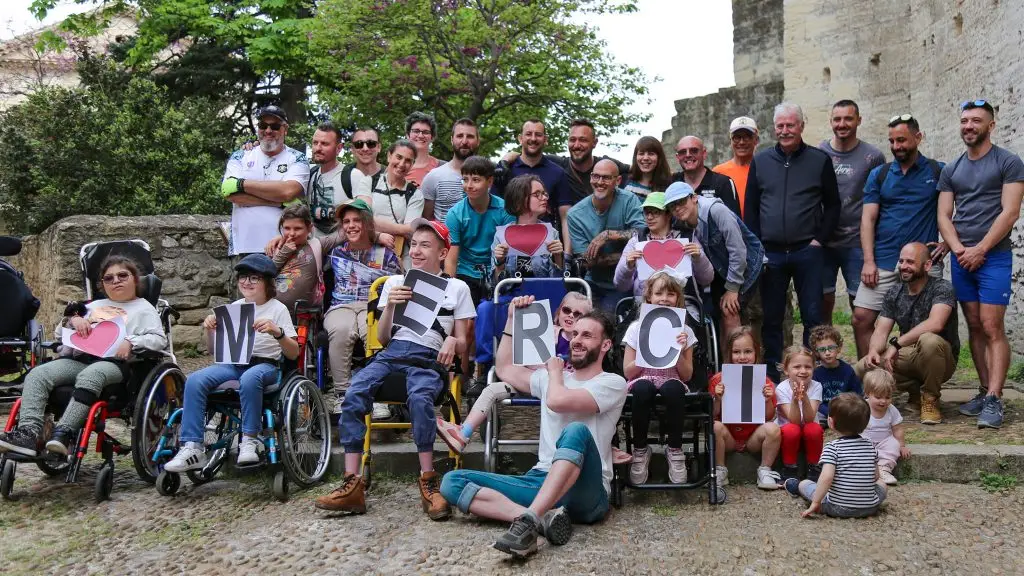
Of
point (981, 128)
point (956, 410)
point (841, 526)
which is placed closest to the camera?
point (841, 526)

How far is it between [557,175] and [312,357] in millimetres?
2197

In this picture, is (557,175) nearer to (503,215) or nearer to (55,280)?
(503,215)

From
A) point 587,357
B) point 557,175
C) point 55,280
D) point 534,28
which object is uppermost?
point 534,28

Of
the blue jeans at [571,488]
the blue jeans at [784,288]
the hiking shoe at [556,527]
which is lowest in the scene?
the hiking shoe at [556,527]

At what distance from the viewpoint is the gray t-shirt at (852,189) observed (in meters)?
6.79

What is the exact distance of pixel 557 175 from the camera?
6.87 metres

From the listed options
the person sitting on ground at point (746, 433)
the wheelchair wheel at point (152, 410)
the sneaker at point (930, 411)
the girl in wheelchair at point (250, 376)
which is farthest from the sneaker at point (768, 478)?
the wheelchair wheel at point (152, 410)

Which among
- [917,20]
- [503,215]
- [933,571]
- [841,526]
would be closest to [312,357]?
[503,215]

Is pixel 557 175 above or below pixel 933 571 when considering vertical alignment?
above

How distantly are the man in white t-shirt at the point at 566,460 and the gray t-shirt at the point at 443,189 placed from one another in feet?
7.44

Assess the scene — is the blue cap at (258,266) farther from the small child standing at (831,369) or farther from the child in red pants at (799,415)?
the small child standing at (831,369)

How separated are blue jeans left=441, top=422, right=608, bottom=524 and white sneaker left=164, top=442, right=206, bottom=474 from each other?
1.40 metres

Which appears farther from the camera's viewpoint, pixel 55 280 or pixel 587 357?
pixel 55 280

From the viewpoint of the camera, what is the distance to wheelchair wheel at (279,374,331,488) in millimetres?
5070
